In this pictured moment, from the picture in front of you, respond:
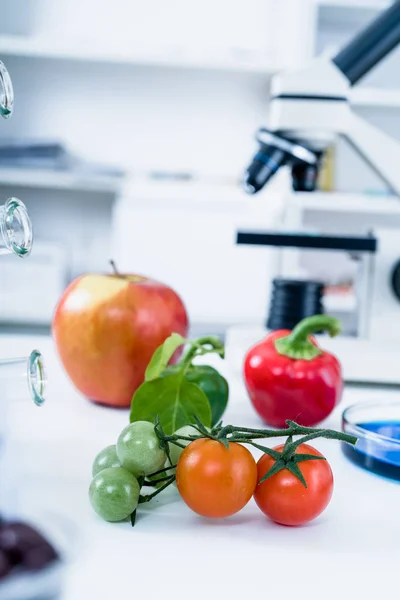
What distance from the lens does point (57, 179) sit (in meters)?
2.52

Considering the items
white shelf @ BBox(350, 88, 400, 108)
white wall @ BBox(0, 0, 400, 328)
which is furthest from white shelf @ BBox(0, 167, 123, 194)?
white shelf @ BBox(350, 88, 400, 108)

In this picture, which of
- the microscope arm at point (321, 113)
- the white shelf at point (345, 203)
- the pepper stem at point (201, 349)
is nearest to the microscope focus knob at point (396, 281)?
the microscope arm at point (321, 113)

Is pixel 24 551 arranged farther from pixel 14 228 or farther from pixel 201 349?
pixel 201 349

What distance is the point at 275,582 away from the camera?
394mm

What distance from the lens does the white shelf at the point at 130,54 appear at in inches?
98.2

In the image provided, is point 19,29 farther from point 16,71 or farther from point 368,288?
point 368,288

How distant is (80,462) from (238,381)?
15.1 inches

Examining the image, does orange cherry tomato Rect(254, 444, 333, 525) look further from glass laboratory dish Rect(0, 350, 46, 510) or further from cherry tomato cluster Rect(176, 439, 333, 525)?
glass laboratory dish Rect(0, 350, 46, 510)

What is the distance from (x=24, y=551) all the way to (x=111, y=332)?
48 centimetres

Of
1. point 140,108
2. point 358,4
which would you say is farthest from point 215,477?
point 140,108

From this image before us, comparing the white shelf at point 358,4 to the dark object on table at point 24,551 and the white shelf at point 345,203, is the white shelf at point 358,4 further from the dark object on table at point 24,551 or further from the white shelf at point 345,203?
the dark object on table at point 24,551

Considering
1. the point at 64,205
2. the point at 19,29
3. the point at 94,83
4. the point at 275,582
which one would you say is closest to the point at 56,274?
the point at 64,205

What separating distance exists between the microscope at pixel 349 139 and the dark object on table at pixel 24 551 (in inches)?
29.1

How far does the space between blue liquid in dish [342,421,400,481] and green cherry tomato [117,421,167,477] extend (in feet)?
0.60
